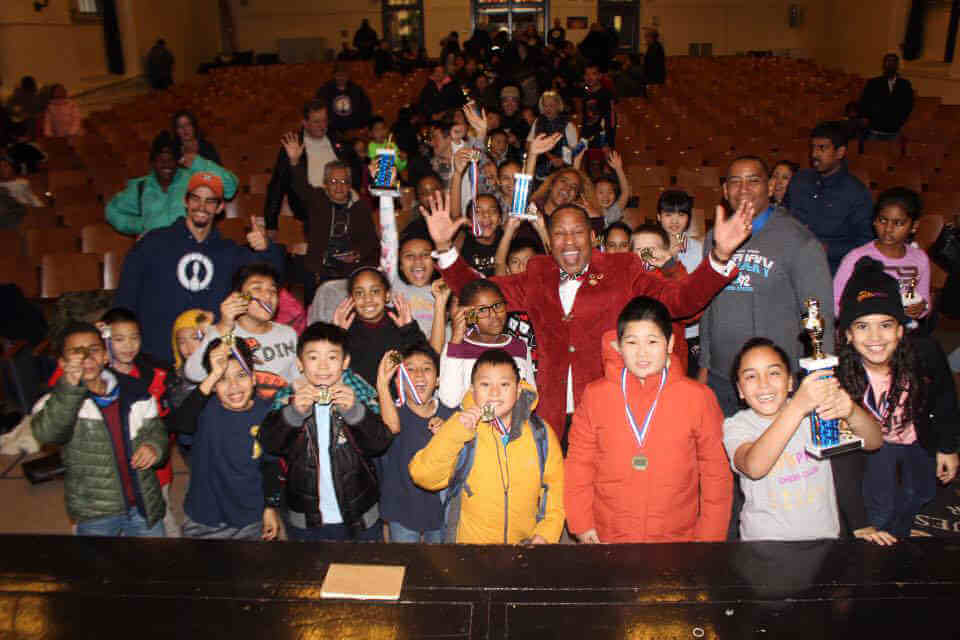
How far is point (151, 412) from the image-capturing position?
2.79 meters

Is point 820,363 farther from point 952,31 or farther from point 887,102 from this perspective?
point 952,31

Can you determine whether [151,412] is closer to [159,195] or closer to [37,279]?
[159,195]

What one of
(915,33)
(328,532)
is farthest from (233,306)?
(915,33)

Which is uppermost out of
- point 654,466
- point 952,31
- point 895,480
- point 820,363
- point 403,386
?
point 952,31

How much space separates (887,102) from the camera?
27.0 ft

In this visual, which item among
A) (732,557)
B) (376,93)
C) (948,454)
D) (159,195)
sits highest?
(376,93)

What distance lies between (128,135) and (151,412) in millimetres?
7582

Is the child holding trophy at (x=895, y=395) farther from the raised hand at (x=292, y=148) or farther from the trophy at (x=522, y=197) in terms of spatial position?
the raised hand at (x=292, y=148)

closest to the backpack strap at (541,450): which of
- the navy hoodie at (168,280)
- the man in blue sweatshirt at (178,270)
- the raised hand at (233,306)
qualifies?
the raised hand at (233,306)

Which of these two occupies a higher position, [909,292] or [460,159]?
[460,159]

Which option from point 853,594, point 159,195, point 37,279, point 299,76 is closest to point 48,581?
point 853,594

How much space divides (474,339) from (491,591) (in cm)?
162

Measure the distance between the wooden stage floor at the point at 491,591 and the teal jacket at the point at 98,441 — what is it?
3.03 ft

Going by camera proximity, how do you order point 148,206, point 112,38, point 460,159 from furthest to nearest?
point 112,38, point 148,206, point 460,159
